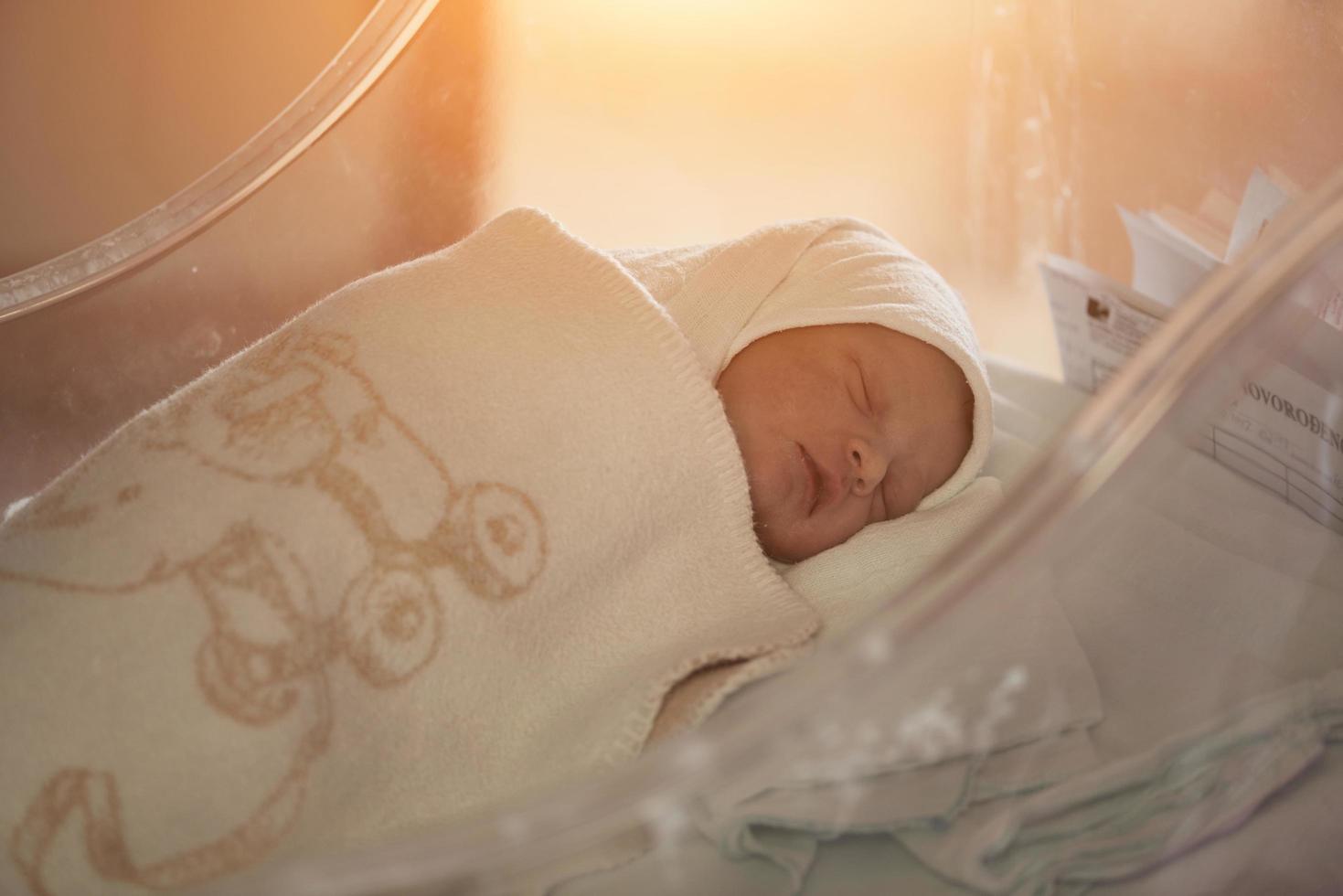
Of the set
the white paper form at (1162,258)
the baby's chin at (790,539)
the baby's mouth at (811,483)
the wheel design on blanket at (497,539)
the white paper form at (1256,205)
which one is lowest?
the baby's chin at (790,539)

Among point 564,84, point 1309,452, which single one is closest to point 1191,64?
point 1309,452

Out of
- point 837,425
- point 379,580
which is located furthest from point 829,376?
point 379,580

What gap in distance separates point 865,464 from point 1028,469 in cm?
41

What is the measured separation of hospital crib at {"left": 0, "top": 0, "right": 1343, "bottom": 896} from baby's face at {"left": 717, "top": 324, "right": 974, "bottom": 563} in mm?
117

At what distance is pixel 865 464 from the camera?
89cm

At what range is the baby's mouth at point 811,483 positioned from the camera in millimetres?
906

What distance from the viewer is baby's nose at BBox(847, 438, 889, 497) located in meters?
0.89

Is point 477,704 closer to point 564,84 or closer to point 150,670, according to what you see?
point 150,670

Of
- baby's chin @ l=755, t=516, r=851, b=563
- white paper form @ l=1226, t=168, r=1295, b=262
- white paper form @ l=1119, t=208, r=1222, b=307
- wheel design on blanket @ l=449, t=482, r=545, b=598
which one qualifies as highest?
wheel design on blanket @ l=449, t=482, r=545, b=598

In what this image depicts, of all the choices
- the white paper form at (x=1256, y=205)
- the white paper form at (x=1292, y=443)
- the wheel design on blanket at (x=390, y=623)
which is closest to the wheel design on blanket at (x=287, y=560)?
the wheel design on blanket at (x=390, y=623)

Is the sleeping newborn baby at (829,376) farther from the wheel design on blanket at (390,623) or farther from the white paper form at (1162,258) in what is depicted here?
the wheel design on blanket at (390,623)

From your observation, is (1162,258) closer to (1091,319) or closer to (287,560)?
(1091,319)

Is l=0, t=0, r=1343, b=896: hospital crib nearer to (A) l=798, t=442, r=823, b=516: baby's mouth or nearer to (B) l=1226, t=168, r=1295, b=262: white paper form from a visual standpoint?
(B) l=1226, t=168, r=1295, b=262: white paper form

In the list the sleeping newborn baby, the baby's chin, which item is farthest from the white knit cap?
the baby's chin
